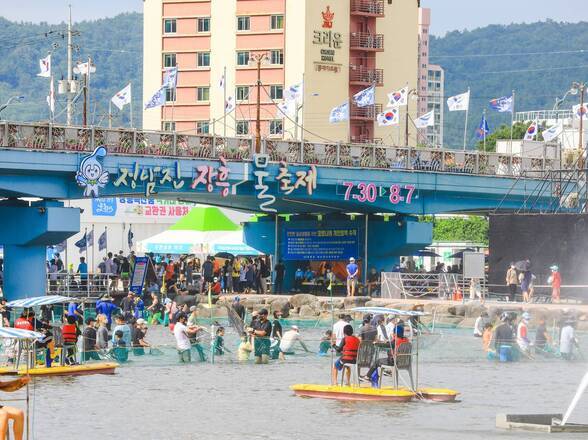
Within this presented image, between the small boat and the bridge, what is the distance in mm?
24494

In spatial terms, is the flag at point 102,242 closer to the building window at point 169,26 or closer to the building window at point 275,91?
the building window at point 275,91

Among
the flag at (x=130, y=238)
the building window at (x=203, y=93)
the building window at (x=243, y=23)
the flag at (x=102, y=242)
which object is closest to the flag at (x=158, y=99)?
the flag at (x=102, y=242)

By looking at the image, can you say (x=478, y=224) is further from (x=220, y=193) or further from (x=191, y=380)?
(x=191, y=380)

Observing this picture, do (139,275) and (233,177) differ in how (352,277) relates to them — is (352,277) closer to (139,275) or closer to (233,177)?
(233,177)

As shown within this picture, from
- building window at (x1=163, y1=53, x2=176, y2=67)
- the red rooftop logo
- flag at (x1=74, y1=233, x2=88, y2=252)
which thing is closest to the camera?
flag at (x1=74, y1=233, x2=88, y2=252)

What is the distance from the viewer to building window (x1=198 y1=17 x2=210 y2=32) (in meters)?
113

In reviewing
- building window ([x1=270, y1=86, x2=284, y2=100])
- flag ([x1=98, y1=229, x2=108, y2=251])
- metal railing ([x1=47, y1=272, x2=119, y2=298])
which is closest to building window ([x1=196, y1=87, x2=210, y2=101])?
building window ([x1=270, y1=86, x2=284, y2=100])

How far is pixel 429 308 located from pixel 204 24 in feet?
212

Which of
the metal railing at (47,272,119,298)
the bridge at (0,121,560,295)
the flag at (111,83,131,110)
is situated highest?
Answer: the flag at (111,83,131,110)

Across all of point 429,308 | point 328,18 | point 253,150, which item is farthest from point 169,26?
point 429,308

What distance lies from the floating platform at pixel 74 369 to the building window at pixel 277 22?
77.0 meters

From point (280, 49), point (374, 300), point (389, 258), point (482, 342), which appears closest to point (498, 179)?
point (389, 258)

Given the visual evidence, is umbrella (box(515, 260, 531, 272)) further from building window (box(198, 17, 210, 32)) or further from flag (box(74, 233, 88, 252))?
building window (box(198, 17, 210, 32))

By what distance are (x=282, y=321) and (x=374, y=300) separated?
161 inches
